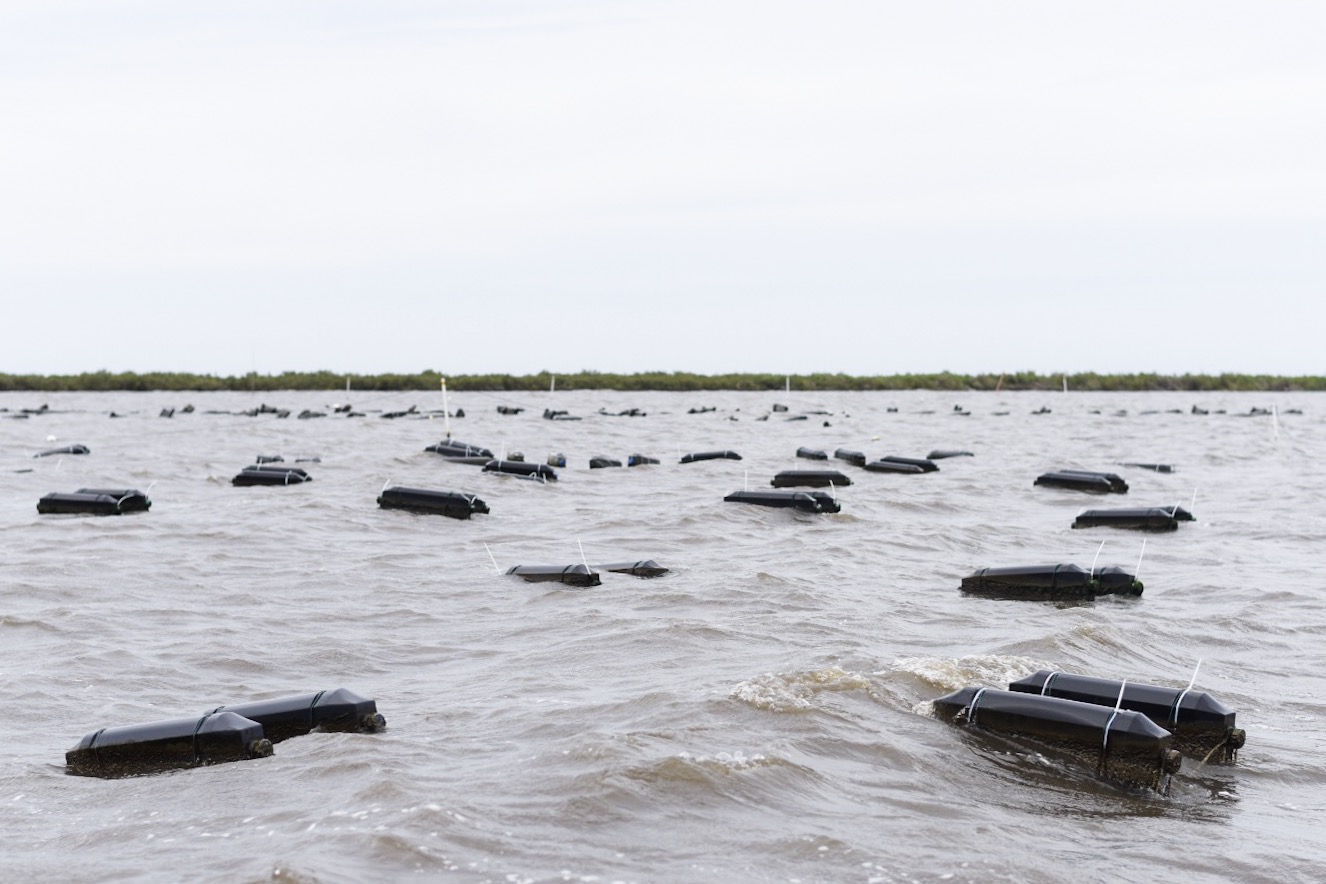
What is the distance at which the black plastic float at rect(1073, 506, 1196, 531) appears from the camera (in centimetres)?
2408

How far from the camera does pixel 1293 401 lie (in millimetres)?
104750

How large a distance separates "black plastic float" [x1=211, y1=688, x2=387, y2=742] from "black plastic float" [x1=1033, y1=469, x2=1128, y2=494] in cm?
2478

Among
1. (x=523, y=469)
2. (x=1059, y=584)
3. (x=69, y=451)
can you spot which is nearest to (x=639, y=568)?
(x=1059, y=584)

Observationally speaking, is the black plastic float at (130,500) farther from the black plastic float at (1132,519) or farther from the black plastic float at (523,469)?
the black plastic float at (1132,519)

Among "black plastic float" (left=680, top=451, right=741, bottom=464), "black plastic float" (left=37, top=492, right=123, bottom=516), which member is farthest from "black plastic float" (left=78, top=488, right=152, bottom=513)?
"black plastic float" (left=680, top=451, right=741, bottom=464)

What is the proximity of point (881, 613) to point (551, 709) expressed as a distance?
5.91 m

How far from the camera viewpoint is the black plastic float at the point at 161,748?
9.24 m

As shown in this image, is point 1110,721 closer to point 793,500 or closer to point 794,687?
point 794,687

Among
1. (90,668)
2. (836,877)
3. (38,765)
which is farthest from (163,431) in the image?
(836,877)

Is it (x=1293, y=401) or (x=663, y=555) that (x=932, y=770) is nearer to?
(x=663, y=555)

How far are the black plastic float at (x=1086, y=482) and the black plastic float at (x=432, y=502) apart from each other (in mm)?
14863

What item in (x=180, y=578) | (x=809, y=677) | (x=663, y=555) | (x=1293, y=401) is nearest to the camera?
(x=809, y=677)

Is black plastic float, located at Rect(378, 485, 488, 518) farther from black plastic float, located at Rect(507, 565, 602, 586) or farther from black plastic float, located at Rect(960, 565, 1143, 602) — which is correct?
black plastic float, located at Rect(960, 565, 1143, 602)

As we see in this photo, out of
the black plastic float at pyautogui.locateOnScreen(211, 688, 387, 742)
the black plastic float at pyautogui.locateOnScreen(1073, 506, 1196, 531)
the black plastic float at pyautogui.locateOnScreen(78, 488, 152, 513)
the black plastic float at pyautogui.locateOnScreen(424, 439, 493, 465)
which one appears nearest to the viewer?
the black plastic float at pyautogui.locateOnScreen(211, 688, 387, 742)
